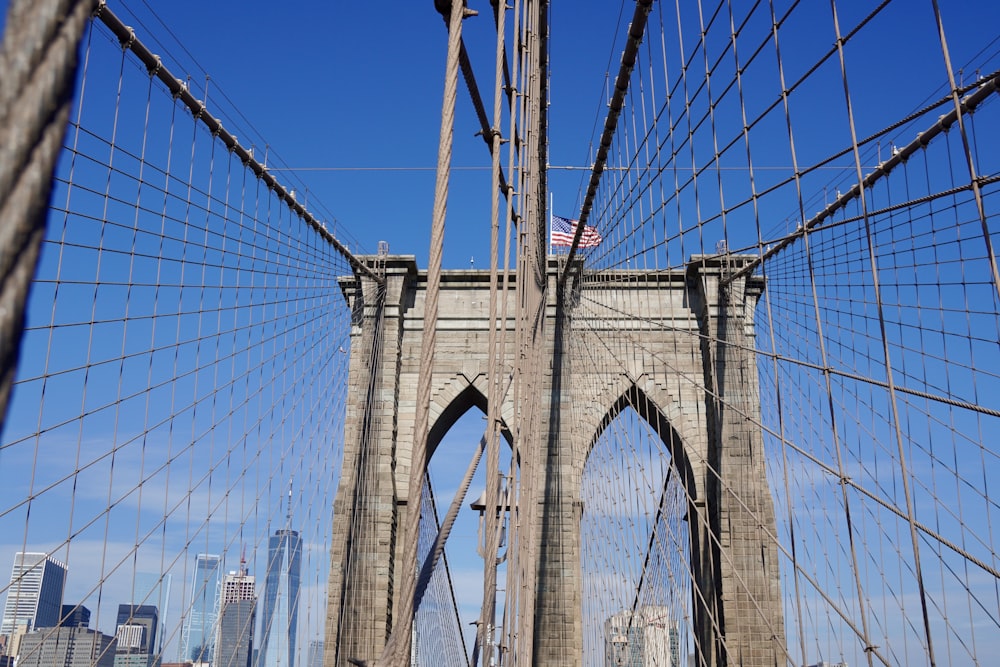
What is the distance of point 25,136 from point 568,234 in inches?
517

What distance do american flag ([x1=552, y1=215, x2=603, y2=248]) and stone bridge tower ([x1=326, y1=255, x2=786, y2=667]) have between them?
0.68 meters

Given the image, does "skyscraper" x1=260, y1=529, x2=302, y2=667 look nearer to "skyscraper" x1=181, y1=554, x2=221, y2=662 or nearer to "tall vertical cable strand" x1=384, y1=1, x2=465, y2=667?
"skyscraper" x1=181, y1=554, x2=221, y2=662

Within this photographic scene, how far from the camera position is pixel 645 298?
13.0 metres

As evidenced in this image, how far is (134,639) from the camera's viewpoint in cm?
7869

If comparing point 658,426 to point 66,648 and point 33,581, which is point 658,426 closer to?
point 33,581

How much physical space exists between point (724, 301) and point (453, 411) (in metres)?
4.15

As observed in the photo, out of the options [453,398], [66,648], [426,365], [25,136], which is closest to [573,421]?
[453,398]

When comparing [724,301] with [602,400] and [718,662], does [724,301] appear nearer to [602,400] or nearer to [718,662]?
[602,400]

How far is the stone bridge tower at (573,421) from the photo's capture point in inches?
452

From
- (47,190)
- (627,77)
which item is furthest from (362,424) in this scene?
(47,190)

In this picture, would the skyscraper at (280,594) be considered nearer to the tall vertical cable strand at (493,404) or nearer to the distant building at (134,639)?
the distant building at (134,639)

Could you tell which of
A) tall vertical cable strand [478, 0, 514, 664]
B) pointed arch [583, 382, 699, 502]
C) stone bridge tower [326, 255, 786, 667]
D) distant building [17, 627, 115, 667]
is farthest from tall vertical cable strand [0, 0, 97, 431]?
pointed arch [583, 382, 699, 502]

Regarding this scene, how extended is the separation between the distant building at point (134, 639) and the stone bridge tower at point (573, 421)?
9.39 ft

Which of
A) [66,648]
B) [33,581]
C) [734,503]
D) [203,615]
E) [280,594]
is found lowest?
[203,615]
